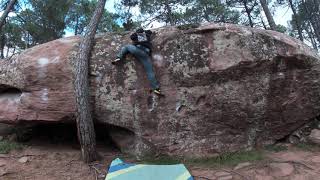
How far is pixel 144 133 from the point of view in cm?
694

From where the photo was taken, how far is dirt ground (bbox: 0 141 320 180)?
6059mm

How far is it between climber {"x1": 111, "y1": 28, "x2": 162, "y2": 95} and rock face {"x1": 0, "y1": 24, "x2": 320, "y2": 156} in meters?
0.14

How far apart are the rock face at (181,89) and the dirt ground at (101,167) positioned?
24.8 inches

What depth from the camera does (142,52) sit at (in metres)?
6.96

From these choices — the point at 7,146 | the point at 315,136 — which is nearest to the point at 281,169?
Answer: the point at 315,136

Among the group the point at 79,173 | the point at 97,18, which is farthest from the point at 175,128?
the point at 97,18

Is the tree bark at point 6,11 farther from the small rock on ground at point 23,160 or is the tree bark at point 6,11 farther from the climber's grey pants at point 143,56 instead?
the small rock on ground at point 23,160

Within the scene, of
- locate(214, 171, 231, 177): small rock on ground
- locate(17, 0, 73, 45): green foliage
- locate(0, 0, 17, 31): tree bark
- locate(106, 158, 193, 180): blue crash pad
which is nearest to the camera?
locate(106, 158, 193, 180): blue crash pad

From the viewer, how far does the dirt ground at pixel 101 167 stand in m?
6.06

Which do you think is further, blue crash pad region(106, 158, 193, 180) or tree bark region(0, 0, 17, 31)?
tree bark region(0, 0, 17, 31)

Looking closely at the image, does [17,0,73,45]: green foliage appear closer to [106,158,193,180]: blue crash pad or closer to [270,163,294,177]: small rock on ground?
[106,158,193,180]: blue crash pad

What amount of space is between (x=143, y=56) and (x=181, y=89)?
0.97 m

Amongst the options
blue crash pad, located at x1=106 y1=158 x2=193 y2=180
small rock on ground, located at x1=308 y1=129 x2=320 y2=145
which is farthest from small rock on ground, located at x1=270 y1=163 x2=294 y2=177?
blue crash pad, located at x1=106 y1=158 x2=193 y2=180

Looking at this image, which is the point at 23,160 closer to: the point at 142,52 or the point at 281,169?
the point at 142,52
